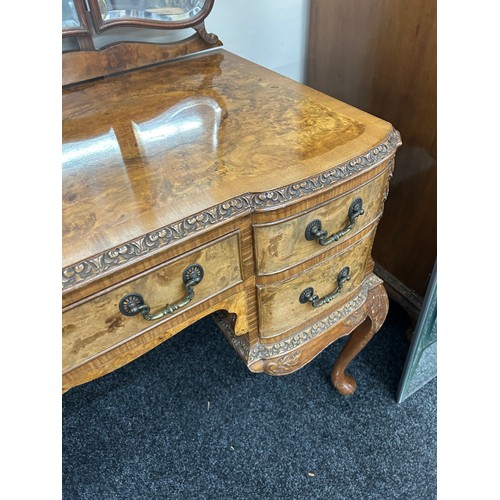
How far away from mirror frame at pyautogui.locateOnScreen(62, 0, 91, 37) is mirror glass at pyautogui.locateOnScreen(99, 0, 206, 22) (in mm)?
36

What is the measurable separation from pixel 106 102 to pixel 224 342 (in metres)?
0.86

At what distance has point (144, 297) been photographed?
1.73 feet

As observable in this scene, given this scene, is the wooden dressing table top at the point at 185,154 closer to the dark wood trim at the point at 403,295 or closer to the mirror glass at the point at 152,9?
the mirror glass at the point at 152,9

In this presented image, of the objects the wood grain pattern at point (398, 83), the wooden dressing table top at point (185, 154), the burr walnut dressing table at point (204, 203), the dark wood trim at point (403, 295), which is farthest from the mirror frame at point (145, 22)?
the dark wood trim at point (403, 295)

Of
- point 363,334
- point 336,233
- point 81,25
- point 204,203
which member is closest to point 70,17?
point 81,25

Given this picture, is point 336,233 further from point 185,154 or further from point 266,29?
point 266,29

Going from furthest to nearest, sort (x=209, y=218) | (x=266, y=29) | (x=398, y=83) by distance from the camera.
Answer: (x=266, y=29)
(x=398, y=83)
(x=209, y=218)

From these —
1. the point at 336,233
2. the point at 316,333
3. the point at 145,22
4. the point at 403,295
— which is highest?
the point at 145,22

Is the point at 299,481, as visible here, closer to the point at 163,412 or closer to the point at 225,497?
the point at 225,497

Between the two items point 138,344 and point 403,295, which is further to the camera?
point 403,295

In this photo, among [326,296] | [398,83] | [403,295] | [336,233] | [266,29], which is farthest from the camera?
[403,295]

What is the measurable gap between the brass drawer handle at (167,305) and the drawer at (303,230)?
0.10 meters

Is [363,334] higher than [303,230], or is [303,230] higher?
[303,230]

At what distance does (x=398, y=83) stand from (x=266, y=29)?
0.38 m
